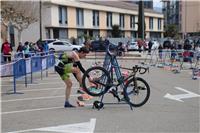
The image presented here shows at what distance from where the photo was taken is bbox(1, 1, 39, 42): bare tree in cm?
5350

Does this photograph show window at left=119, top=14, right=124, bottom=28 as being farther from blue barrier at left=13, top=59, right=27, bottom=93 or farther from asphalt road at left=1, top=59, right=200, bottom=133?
asphalt road at left=1, top=59, right=200, bottom=133

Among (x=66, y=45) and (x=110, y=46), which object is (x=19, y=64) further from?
(x=66, y=45)

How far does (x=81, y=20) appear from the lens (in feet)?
253

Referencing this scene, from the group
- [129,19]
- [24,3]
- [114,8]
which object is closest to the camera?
[24,3]

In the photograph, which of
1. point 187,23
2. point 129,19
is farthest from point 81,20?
point 187,23

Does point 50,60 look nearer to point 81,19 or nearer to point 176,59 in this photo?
point 176,59

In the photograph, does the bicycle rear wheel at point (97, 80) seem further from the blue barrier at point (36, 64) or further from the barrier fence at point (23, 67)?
the blue barrier at point (36, 64)

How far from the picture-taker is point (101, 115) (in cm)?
915

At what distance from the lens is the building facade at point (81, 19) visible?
225 feet

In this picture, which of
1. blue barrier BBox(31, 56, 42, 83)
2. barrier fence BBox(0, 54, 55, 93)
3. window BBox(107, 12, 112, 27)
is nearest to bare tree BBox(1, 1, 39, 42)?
window BBox(107, 12, 112, 27)

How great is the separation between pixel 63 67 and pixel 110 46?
1.44m

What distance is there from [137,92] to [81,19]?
223 feet

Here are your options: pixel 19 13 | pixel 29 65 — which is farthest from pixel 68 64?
pixel 19 13

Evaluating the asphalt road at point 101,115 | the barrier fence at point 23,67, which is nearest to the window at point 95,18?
the barrier fence at point 23,67
